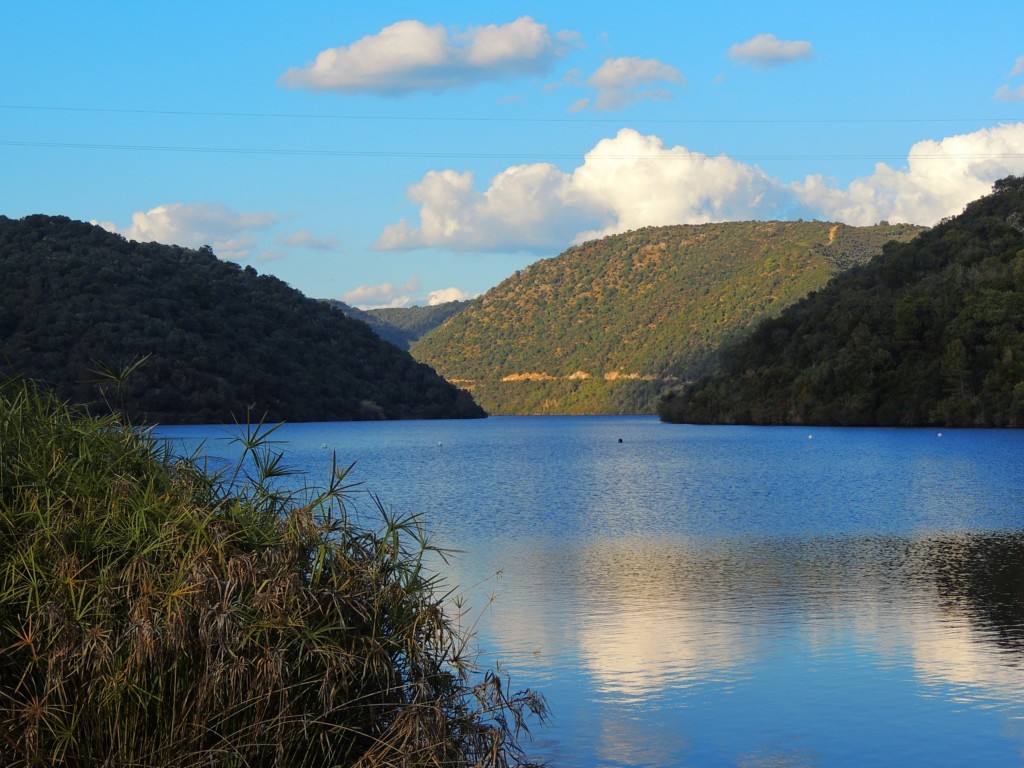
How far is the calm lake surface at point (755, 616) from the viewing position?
8.50 m

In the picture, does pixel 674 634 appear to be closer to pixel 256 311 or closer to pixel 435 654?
pixel 435 654

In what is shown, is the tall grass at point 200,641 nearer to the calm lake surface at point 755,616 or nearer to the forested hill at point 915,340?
the calm lake surface at point 755,616

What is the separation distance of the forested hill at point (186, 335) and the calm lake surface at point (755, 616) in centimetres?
3644

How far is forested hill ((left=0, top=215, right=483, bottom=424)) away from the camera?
72.2 meters

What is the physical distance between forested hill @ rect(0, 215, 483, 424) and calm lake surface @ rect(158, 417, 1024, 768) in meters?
36.4

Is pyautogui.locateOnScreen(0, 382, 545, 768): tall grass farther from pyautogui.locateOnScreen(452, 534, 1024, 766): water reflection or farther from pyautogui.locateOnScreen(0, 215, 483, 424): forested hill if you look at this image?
pyautogui.locateOnScreen(0, 215, 483, 424): forested hill

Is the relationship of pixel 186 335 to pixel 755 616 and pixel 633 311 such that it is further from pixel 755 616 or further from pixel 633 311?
pixel 633 311

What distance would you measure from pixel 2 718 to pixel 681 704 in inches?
206

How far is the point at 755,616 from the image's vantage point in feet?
42.4

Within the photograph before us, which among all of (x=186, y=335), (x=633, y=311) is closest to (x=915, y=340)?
(x=186, y=335)

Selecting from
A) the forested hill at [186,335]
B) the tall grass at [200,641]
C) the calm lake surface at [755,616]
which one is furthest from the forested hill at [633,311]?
the tall grass at [200,641]

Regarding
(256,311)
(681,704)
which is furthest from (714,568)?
(256,311)

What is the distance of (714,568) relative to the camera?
16953mm

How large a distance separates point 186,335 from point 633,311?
98.9 m
